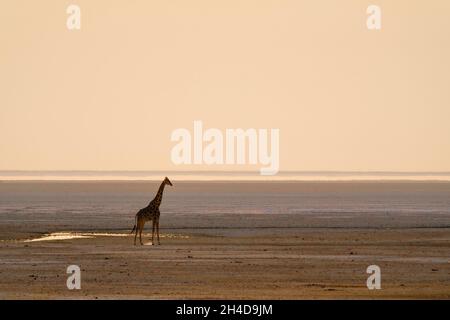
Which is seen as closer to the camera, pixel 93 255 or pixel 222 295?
pixel 222 295

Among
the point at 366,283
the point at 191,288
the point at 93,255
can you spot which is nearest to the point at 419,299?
the point at 366,283

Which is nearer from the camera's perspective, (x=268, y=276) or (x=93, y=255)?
(x=268, y=276)

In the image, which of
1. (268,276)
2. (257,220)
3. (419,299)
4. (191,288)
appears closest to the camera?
(419,299)

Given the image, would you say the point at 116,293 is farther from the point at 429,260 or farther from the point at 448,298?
the point at 429,260

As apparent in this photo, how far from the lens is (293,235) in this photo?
179 feet

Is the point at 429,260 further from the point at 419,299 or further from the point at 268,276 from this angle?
the point at 419,299

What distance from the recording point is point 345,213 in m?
80.5

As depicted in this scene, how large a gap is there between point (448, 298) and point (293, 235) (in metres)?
22.5
